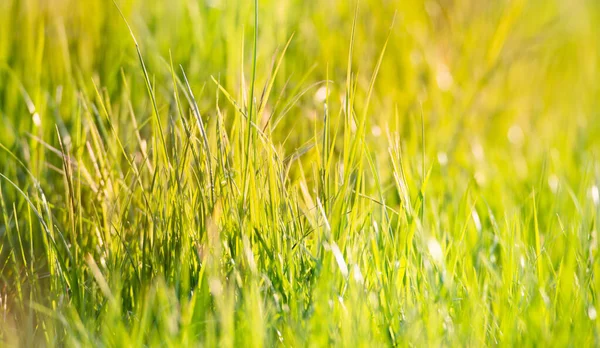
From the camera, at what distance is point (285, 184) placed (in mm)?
1463

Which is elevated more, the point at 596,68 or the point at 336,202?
the point at 336,202

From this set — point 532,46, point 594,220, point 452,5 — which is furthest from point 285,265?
point 532,46

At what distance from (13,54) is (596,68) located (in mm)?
2498

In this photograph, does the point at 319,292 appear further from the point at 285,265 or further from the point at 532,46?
the point at 532,46

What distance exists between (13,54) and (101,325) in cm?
101

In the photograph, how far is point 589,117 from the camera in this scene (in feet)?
9.23

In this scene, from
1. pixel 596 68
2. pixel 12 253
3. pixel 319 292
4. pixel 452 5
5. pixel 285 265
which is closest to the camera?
pixel 319 292

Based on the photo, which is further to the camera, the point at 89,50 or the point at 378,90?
the point at 378,90

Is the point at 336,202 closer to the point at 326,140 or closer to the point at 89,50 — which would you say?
the point at 326,140

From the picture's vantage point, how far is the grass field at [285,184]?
47.7 inches

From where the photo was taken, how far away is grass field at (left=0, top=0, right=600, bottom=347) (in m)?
1.21

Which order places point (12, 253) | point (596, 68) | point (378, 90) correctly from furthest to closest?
1. point (596, 68)
2. point (378, 90)
3. point (12, 253)

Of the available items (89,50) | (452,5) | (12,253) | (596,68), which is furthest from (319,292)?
(596,68)

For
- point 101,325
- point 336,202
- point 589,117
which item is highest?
point 336,202
